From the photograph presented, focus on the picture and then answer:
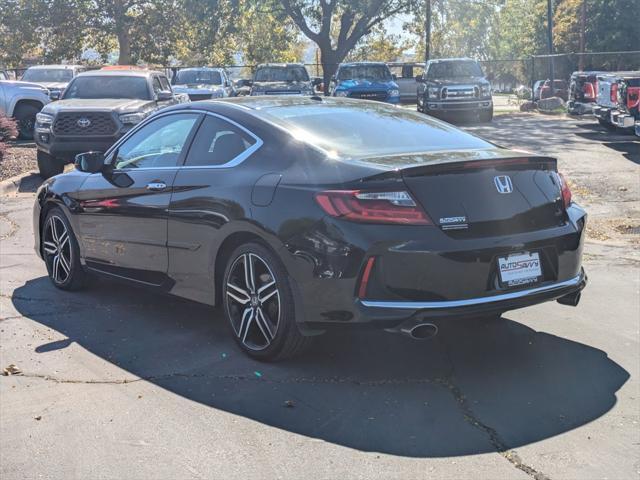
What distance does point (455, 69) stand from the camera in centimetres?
2644

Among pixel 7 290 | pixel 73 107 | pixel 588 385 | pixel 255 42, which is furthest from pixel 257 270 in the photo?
pixel 255 42

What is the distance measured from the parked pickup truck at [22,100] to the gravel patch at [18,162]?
2492 millimetres

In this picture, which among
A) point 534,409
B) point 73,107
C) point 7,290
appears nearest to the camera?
point 534,409

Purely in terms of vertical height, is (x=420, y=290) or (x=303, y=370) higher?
(x=420, y=290)

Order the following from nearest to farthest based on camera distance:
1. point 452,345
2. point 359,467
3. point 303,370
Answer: point 359,467 → point 303,370 → point 452,345

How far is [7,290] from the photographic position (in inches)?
289

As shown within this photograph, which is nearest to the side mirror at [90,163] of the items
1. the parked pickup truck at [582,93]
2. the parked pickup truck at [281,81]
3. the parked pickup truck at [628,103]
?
the parked pickup truck at [628,103]

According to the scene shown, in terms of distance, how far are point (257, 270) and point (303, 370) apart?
659 mm

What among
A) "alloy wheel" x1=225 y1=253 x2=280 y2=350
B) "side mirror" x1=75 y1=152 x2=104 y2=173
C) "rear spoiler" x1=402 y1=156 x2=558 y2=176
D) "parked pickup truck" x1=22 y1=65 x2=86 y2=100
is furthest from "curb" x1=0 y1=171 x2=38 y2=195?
"rear spoiler" x1=402 y1=156 x2=558 y2=176

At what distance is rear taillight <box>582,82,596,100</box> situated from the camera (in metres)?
20.8

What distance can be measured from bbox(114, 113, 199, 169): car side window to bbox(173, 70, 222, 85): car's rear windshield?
19.7 m

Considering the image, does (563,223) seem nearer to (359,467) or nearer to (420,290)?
(420,290)

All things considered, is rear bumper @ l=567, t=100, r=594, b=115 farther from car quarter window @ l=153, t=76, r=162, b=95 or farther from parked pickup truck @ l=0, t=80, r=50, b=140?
parked pickup truck @ l=0, t=80, r=50, b=140

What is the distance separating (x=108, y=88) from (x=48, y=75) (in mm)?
9504
